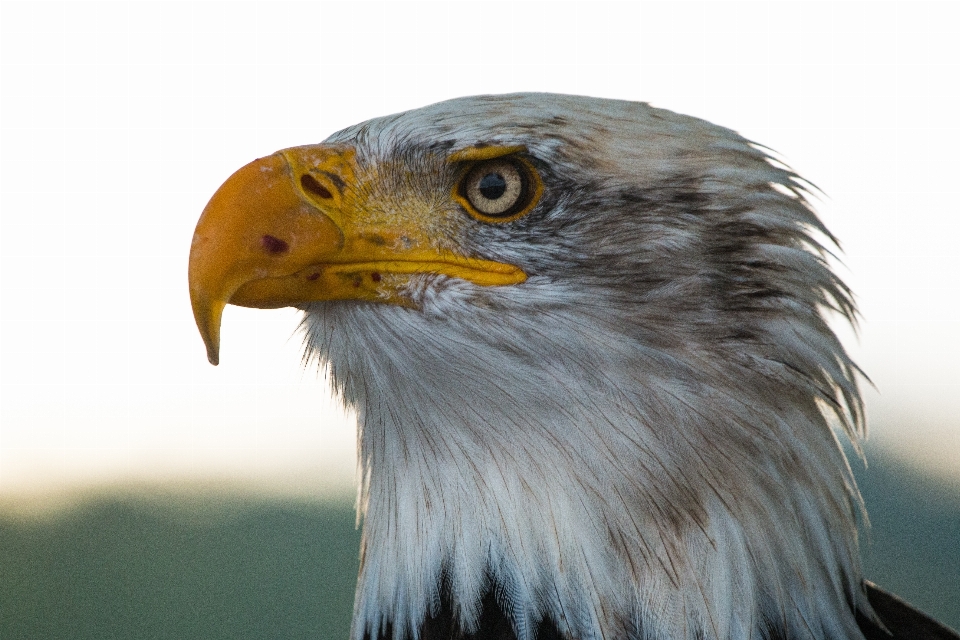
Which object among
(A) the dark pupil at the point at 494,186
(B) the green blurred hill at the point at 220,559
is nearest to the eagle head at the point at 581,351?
(A) the dark pupil at the point at 494,186

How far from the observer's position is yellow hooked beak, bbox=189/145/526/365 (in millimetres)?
1188

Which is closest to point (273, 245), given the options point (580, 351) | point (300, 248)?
point (300, 248)

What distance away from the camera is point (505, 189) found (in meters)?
1.25

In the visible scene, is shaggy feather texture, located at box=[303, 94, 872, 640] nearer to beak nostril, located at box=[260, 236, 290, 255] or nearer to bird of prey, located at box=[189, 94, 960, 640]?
bird of prey, located at box=[189, 94, 960, 640]

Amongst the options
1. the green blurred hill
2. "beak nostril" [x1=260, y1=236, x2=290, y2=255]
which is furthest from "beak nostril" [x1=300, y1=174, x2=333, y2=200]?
the green blurred hill

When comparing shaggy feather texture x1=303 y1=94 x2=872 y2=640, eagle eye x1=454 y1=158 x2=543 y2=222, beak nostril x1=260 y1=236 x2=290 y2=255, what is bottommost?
shaggy feather texture x1=303 y1=94 x2=872 y2=640

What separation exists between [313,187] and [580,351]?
475 millimetres

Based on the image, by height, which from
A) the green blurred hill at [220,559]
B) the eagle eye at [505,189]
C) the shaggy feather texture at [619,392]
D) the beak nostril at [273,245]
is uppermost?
the eagle eye at [505,189]

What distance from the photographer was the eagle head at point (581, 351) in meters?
1.18

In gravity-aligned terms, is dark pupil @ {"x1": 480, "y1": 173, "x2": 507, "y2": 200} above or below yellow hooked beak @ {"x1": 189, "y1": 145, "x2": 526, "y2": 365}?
above

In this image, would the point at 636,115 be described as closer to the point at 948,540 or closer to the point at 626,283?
the point at 626,283

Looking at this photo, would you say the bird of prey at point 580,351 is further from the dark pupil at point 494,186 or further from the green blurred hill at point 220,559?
the green blurred hill at point 220,559

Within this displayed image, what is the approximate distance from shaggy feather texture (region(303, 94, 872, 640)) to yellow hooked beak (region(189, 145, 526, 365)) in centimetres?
3

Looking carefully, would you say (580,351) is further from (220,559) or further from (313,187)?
(220,559)
